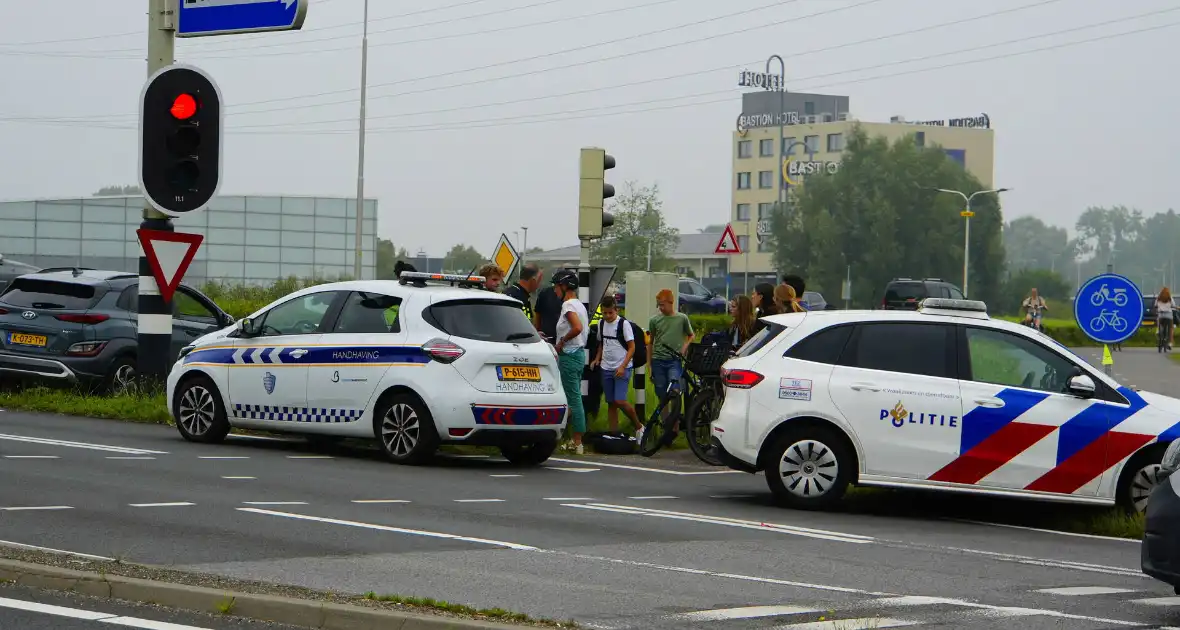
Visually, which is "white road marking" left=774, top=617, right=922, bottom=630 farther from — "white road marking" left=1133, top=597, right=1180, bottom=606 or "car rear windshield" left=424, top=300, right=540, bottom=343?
"car rear windshield" left=424, top=300, right=540, bottom=343

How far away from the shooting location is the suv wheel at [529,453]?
1541cm

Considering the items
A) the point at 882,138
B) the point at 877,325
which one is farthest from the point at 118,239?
the point at 877,325

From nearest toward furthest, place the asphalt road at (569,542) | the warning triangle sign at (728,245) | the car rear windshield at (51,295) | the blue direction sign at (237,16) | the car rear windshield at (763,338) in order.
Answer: the asphalt road at (569,542) < the car rear windshield at (763,338) < the blue direction sign at (237,16) < the car rear windshield at (51,295) < the warning triangle sign at (728,245)

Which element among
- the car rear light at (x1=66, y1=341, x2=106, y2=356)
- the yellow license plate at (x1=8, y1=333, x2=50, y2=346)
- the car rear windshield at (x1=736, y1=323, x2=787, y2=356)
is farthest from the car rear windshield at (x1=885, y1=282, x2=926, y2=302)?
the car rear windshield at (x1=736, y1=323, x2=787, y2=356)

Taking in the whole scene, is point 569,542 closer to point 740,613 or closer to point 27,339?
point 740,613

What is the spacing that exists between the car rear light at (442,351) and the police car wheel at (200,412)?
2.67m

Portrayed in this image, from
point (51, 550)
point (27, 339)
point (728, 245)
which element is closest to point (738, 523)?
point (51, 550)

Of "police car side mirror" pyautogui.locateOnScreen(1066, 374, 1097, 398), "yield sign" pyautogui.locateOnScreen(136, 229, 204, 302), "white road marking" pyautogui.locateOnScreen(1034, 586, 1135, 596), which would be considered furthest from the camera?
"yield sign" pyautogui.locateOnScreen(136, 229, 204, 302)

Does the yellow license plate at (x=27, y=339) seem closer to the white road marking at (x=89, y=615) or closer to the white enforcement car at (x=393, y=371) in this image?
the white enforcement car at (x=393, y=371)

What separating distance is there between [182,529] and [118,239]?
2586 inches

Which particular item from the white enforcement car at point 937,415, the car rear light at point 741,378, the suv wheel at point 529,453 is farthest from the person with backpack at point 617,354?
the white enforcement car at point 937,415

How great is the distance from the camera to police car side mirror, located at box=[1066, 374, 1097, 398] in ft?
40.0

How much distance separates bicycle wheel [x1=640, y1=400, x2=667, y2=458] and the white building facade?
53718mm

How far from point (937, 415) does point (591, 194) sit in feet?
23.2
